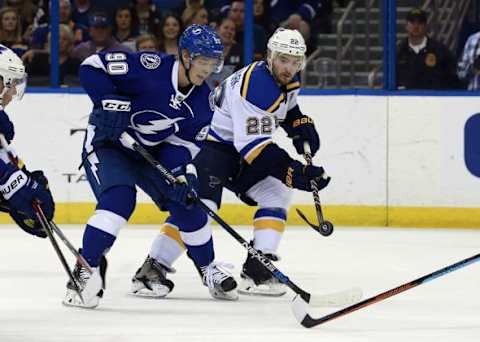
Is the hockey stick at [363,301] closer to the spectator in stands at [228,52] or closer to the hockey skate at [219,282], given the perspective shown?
the hockey skate at [219,282]

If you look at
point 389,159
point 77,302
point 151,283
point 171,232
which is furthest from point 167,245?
point 389,159

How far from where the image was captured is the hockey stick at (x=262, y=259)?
484 cm

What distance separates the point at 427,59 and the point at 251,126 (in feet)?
9.26

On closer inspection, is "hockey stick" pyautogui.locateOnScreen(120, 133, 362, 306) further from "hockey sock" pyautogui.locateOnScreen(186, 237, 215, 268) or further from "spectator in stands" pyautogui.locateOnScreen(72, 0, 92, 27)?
"spectator in stands" pyautogui.locateOnScreen(72, 0, 92, 27)

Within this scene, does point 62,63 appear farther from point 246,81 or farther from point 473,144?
point 246,81

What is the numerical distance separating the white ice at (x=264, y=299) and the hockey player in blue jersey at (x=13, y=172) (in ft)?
1.29

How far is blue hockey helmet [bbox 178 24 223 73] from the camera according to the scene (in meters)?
4.96

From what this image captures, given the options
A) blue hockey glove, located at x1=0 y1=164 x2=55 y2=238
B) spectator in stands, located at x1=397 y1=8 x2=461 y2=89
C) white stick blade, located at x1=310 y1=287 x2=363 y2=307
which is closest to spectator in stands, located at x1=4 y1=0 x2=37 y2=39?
spectator in stands, located at x1=397 y1=8 x2=461 y2=89

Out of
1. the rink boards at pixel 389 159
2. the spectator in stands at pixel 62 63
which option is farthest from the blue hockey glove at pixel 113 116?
the spectator in stands at pixel 62 63

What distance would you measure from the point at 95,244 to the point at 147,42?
3189mm

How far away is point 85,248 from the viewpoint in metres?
Answer: 4.96

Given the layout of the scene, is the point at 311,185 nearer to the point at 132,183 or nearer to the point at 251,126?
the point at 251,126

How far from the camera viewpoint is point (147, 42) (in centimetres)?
795

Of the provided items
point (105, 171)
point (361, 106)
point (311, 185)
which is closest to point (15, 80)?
point (105, 171)
